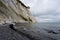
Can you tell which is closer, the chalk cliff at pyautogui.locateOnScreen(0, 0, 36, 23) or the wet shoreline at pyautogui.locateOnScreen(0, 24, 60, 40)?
the wet shoreline at pyautogui.locateOnScreen(0, 24, 60, 40)

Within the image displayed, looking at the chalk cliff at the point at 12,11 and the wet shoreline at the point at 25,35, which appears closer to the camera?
the wet shoreline at the point at 25,35

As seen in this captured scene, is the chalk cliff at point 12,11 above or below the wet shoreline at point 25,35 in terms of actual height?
above

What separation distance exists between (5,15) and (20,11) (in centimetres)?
2907

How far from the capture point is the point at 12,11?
3401 inches

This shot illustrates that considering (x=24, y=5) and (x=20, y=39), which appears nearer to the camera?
(x=20, y=39)

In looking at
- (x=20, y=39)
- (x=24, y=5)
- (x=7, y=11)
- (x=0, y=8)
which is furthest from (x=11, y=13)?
(x=20, y=39)

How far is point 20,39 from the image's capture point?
2072 centimetres

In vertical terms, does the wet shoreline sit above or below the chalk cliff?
below

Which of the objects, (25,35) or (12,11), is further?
(12,11)

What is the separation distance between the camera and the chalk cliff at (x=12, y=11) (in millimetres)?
74400

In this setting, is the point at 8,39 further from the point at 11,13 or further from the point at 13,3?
the point at 13,3

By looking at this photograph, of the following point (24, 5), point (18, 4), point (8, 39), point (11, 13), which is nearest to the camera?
point (8, 39)

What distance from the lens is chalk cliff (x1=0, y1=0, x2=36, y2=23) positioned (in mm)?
74400

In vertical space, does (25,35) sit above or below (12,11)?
below
